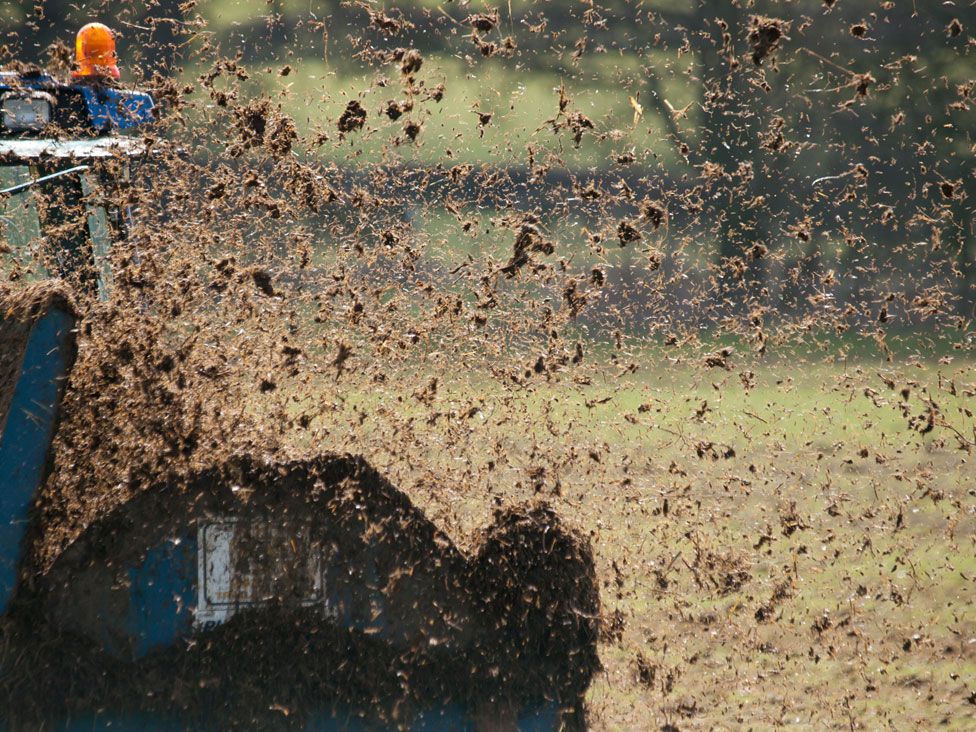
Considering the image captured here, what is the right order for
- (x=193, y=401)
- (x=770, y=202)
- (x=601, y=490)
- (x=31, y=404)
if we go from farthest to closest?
(x=770, y=202) < (x=601, y=490) < (x=193, y=401) < (x=31, y=404)

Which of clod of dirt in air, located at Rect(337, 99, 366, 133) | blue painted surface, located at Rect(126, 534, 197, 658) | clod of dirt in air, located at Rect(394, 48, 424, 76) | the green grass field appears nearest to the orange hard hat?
clod of dirt in air, located at Rect(337, 99, 366, 133)

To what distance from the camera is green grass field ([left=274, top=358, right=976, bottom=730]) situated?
4.23 metres

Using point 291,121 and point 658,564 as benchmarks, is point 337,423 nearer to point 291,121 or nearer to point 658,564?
point 291,121

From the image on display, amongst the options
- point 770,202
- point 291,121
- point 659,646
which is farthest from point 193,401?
point 770,202

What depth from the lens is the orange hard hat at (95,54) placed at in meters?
4.87

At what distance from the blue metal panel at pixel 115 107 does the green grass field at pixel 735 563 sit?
5.31ft

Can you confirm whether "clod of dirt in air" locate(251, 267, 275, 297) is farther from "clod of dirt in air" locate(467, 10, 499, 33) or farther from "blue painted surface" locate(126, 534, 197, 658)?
"clod of dirt in air" locate(467, 10, 499, 33)

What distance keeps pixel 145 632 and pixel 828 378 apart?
1007 cm

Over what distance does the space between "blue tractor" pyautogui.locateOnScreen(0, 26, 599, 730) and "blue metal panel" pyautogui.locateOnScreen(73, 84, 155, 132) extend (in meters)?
1.72

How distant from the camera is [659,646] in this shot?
15.8 feet

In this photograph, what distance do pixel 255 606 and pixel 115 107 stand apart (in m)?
2.71

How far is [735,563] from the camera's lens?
17.3 ft

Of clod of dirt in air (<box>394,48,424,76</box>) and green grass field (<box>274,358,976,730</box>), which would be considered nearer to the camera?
green grass field (<box>274,358,976,730</box>)

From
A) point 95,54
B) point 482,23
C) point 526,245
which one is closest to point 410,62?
point 482,23
